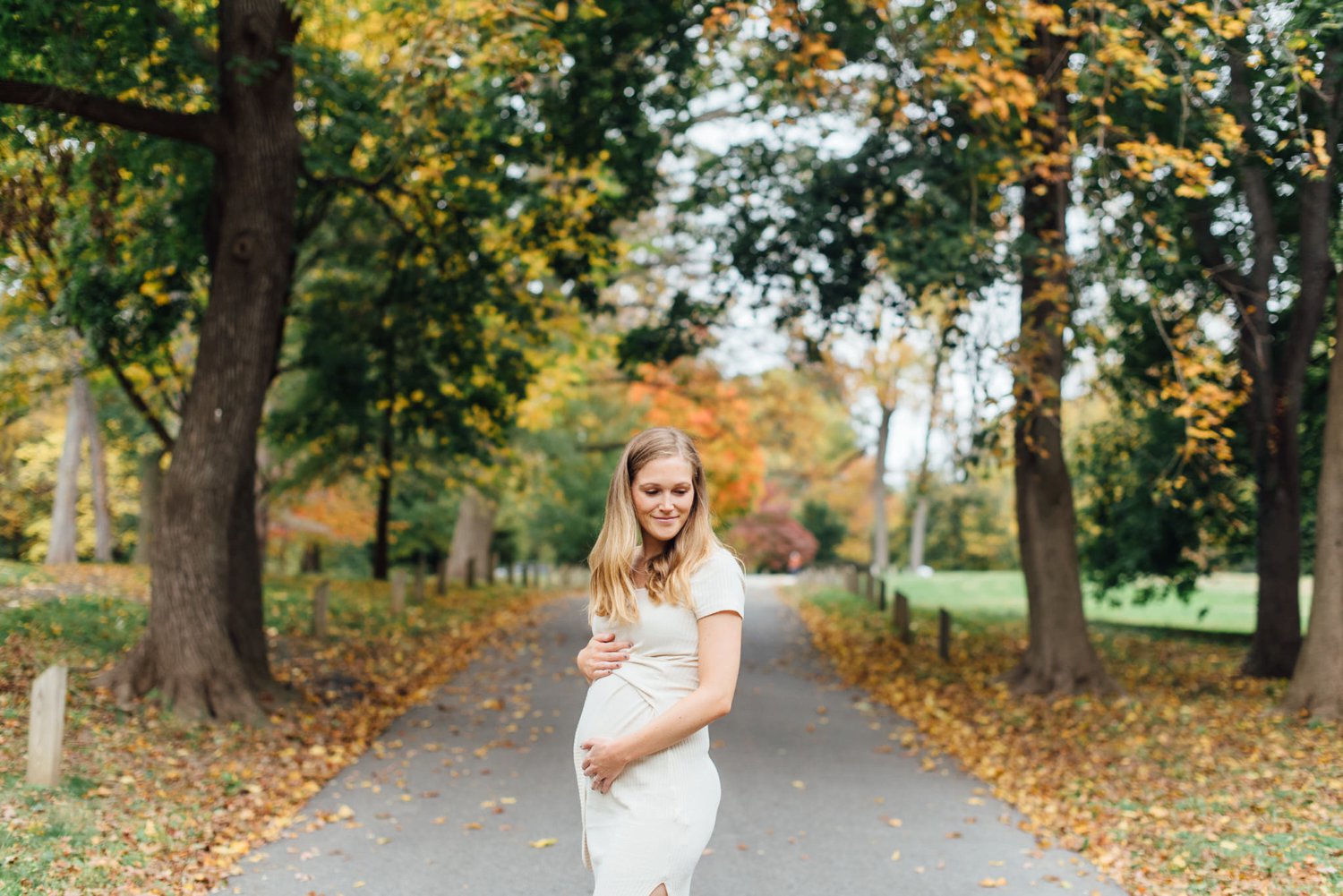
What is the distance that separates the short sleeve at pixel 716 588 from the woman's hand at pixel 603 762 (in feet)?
1.41

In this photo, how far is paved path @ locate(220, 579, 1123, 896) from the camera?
6.66 m

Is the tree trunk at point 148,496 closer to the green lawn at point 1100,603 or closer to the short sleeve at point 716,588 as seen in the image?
the green lawn at point 1100,603

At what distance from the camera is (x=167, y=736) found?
9.12 meters

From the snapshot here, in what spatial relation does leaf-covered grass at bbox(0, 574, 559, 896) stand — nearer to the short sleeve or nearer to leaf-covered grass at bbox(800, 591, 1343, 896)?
the short sleeve

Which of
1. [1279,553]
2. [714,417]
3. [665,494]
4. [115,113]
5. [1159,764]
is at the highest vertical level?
[115,113]

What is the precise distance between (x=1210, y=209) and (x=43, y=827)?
14038 mm

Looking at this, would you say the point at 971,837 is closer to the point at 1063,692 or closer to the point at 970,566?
the point at 1063,692

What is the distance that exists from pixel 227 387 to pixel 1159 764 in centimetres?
873

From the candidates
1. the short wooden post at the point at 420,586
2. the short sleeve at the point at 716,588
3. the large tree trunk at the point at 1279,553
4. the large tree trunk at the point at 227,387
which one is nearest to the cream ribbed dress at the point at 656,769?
the short sleeve at the point at 716,588

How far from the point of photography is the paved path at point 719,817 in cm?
666

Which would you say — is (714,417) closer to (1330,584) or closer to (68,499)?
(68,499)

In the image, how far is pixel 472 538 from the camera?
99.8 ft

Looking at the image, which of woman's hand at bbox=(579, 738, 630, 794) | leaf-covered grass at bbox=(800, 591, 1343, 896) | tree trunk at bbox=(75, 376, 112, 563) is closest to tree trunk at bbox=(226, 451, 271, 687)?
leaf-covered grass at bbox=(800, 591, 1343, 896)

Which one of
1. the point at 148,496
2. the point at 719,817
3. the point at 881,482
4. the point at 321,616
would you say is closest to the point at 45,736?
the point at 719,817
